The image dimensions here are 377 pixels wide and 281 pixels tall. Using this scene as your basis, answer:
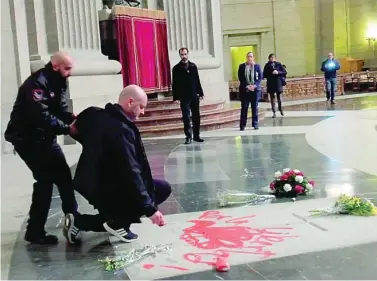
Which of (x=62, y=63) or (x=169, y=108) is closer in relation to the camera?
(x=62, y=63)

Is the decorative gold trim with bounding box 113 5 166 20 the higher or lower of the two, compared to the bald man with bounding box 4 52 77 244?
higher

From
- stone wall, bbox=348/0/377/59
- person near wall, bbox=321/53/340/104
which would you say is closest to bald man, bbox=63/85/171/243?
person near wall, bbox=321/53/340/104

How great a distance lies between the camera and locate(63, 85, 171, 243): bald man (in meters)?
4.27

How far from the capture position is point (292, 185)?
20.0ft

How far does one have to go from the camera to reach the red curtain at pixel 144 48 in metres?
14.1

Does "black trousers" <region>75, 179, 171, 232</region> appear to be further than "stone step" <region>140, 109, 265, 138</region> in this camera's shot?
No

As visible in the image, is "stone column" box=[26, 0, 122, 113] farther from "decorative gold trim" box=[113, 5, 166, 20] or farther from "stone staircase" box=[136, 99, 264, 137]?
"stone staircase" box=[136, 99, 264, 137]

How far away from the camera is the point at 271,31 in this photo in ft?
96.5

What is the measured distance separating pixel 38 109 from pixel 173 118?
896cm

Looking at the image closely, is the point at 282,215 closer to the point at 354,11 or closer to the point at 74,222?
the point at 74,222

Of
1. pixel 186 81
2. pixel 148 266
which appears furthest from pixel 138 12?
pixel 148 266

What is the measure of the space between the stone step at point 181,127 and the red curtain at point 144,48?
1.99 meters

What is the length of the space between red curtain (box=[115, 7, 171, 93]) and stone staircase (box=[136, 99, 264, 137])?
82 centimetres

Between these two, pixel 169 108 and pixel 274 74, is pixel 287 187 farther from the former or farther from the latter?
pixel 274 74
